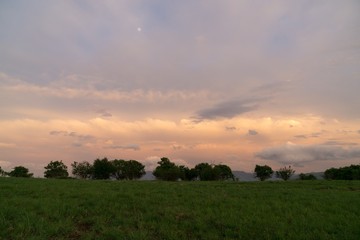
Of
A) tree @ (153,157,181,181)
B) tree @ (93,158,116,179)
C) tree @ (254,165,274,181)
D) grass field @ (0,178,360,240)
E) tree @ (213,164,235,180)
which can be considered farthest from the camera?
tree @ (254,165,274,181)

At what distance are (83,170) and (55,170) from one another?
9384 mm

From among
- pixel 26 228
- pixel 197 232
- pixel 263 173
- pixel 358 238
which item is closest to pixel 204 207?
pixel 197 232

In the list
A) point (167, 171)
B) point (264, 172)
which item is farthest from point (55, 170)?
point (264, 172)

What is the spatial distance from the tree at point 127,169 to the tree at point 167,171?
920 cm

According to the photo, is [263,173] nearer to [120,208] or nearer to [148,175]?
[148,175]

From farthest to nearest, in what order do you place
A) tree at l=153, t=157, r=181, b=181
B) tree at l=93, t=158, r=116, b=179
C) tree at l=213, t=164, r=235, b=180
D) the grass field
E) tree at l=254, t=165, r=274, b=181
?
tree at l=254, t=165, r=274, b=181, tree at l=93, t=158, r=116, b=179, tree at l=213, t=164, r=235, b=180, tree at l=153, t=157, r=181, b=181, the grass field

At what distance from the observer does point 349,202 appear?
19641 millimetres

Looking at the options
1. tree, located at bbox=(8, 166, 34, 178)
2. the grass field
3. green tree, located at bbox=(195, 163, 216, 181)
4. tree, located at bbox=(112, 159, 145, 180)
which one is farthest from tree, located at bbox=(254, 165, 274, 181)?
the grass field

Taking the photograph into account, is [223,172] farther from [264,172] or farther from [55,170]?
[55,170]

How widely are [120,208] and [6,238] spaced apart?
5.82 meters

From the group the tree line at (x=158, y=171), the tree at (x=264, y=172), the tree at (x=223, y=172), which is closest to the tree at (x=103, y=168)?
the tree line at (x=158, y=171)

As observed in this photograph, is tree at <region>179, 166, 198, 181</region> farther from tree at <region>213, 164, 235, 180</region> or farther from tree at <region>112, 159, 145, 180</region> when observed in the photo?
tree at <region>112, 159, 145, 180</region>

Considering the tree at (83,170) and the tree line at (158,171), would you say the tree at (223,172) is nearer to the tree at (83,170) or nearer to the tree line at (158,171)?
the tree line at (158,171)

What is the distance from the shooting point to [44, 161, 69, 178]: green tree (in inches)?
4454
